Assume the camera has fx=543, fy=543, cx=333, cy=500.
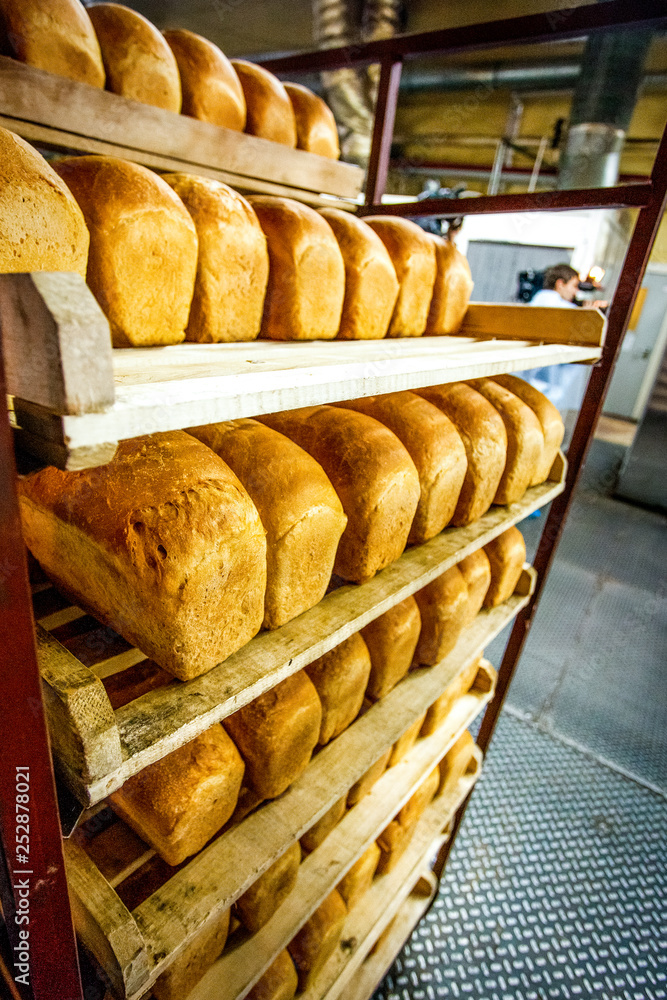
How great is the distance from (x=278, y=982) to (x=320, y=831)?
40 centimetres

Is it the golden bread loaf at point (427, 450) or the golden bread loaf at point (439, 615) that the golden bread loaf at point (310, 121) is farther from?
the golden bread loaf at point (439, 615)

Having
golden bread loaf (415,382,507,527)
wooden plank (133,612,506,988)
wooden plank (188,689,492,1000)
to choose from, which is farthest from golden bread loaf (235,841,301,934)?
golden bread loaf (415,382,507,527)

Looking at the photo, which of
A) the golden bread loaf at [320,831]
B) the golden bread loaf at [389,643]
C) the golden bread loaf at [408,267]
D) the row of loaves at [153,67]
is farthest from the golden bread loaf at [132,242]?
the golden bread loaf at [320,831]

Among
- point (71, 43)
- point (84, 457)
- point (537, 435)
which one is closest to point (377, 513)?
point (84, 457)

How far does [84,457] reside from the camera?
1.59 ft

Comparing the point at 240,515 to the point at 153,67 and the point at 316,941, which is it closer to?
the point at 153,67

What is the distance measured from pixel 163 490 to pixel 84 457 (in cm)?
25

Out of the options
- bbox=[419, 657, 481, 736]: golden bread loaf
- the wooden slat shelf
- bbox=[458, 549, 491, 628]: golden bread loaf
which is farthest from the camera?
bbox=[419, 657, 481, 736]: golden bread loaf

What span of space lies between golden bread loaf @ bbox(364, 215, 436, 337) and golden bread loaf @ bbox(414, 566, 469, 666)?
709mm

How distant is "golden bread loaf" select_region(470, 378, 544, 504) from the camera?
1544 millimetres

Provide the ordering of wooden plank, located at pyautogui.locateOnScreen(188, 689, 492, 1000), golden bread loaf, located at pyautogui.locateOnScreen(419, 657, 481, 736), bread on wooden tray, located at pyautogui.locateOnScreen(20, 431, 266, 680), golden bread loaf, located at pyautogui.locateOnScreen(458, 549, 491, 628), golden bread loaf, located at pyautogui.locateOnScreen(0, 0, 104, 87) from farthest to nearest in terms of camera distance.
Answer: golden bread loaf, located at pyautogui.locateOnScreen(419, 657, 481, 736), golden bread loaf, located at pyautogui.locateOnScreen(458, 549, 491, 628), wooden plank, located at pyautogui.locateOnScreen(188, 689, 492, 1000), golden bread loaf, located at pyautogui.locateOnScreen(0, 0, 104, 87), bread on wooden tray, located at pyautogui.locateOnScreen(20, 431, 266, 680)

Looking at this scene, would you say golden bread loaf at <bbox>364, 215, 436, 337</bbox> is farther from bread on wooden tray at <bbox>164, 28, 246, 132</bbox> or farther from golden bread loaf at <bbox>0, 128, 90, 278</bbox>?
golden bread loaf at <bbox>0, 128, 90, 278</bbox>

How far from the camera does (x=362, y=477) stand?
1081 millimetres

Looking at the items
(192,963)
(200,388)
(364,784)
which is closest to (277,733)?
(192,963)
